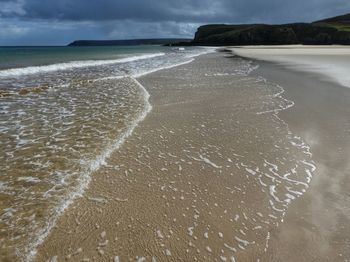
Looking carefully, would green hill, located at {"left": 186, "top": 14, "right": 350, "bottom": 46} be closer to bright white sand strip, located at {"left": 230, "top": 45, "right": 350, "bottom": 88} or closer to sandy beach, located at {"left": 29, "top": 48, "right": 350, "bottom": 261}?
bright white sand strip, located at {"left": 230, "top": 45, "right": 350, "bottom": 88}

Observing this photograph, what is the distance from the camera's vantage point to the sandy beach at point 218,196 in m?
3.54

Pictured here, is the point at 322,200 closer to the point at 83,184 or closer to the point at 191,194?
the point at 191,194

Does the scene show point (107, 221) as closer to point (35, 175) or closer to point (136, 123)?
Result: point (35, 175)

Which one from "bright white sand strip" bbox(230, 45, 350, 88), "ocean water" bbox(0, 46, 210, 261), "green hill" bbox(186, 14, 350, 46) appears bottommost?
"green hill" bbox(186, 14, 350, 46)

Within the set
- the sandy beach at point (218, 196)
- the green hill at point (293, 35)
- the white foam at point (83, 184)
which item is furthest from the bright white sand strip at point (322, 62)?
the green hill at point (293, 35)

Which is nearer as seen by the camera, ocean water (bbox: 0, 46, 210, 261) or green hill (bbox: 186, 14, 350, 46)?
ocean water (bbox: 0, 46, 210, 261)

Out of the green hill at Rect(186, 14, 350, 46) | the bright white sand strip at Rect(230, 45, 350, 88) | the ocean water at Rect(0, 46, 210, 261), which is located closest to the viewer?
the ocean water at Rect(0, 46, 210, 261)

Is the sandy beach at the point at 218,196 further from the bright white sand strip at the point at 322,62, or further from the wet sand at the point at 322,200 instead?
the bright white sand strip at the point at 322,62

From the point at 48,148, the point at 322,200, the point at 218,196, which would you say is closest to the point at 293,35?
the point at 48,148

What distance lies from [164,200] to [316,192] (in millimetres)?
2455

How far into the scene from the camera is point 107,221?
4047 millimetres

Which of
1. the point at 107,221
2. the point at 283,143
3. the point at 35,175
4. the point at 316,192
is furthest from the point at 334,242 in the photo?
the point at 35,175

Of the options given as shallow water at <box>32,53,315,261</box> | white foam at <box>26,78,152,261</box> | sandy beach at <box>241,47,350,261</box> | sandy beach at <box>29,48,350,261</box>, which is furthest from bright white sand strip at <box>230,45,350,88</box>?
white foam at <box>26,78,152,261</box>

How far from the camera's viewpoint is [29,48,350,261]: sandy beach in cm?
354
